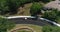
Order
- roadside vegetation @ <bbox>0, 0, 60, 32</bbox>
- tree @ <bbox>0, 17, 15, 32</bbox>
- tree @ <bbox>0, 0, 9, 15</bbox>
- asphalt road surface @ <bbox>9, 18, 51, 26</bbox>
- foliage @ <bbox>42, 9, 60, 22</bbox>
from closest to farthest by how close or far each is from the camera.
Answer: tree @ <bbox>0, 17, 15, 32</bbox>
roadside vegetation @ <bbox>0, 0, 60, 32</bbox>
foliage @ <bbox>42, 9, 60, 22</bbox>
asphalt road surface @ <bbox>9, 18, 51, 26</bbox>
tree @ <bbox>0, 0, 9, 15</bbox>

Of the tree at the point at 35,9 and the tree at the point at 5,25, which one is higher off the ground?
the tree at the point at 35,9

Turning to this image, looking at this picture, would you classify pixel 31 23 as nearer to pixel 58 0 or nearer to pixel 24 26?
pixel 24 26

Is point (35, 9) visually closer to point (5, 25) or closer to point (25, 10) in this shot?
point (25, 10)

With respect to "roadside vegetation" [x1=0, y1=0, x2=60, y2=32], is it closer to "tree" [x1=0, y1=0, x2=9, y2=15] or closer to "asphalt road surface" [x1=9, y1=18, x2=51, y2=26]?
"tree" [x1=0, y1=0, x2=9, y2=15]

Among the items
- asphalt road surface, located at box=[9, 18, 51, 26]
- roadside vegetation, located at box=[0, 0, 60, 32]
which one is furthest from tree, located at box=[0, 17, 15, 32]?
asphalt road surface, located at box=[9, 18, 51, 26]

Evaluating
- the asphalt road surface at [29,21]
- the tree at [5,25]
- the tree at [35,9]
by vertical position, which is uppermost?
the tree at [35,9]

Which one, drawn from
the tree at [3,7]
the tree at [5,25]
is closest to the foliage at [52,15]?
the tree at [5,25]

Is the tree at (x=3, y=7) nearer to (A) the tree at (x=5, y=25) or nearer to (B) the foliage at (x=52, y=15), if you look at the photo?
(A) the tree at (x=5, y=25)

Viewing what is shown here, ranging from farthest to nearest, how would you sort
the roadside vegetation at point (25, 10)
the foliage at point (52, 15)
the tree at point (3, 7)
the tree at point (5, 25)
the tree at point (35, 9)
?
the tree at point (3, 7)
the tree at point (35, 9)
the foliage at point (52, 15)
the roadside vegetation at point (25, 10)
the tree at point (5, 25)

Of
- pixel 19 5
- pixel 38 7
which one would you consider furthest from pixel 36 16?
pixel 19 5

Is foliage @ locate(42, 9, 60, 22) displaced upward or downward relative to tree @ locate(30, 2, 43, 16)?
downward

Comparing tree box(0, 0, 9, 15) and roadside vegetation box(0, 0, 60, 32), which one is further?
tree box(0, 0, 9, 15)
